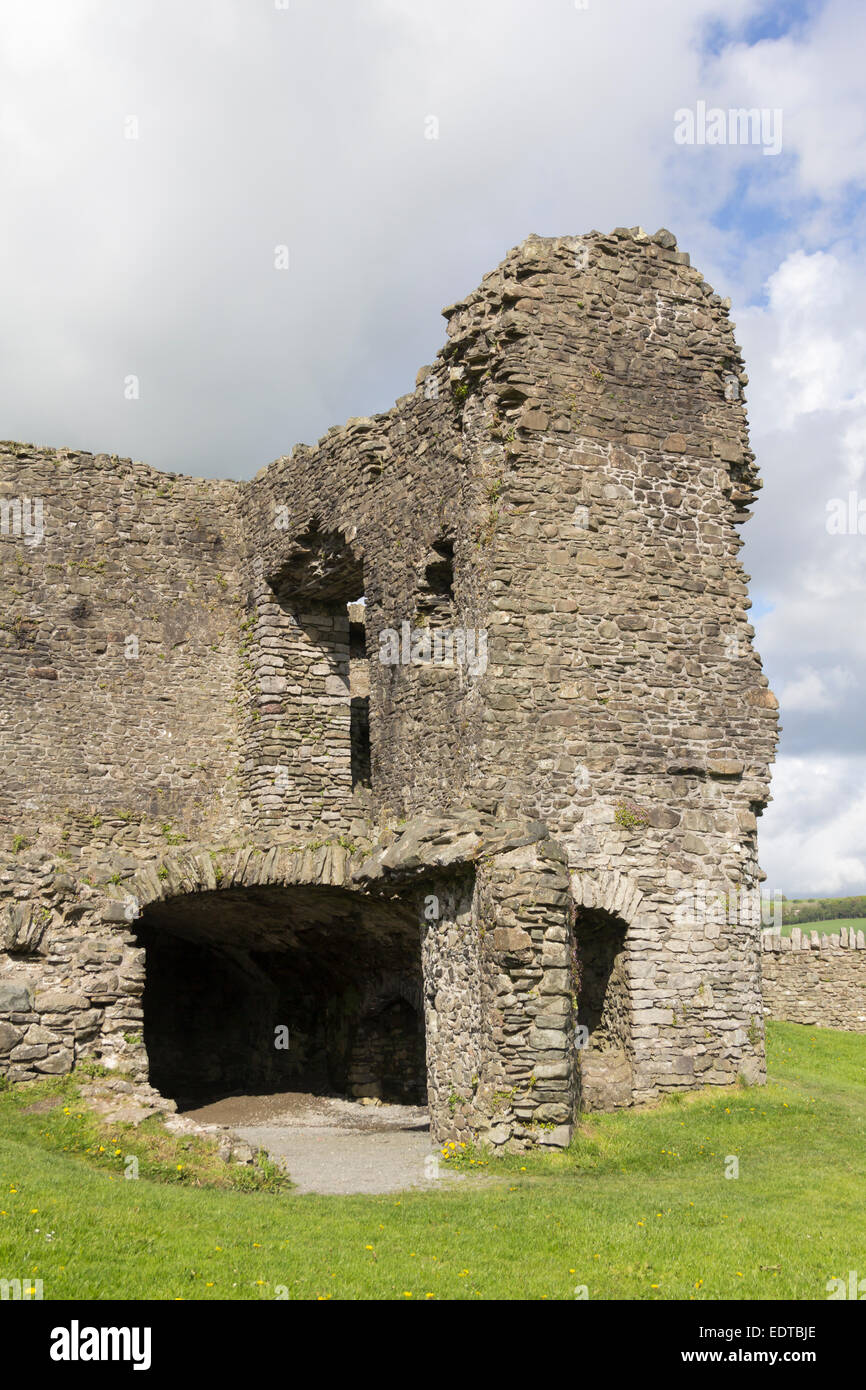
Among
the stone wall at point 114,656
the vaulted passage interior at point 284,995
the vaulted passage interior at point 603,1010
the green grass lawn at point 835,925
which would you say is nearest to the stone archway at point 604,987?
the vaulted passage interior at point 603,1010

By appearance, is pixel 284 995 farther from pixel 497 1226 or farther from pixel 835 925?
pixel 835 925

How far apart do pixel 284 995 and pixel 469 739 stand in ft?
32.3

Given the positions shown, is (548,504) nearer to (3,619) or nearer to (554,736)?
(554,736)

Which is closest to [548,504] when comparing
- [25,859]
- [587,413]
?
[587,413]

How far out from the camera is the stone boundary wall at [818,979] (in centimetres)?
2828

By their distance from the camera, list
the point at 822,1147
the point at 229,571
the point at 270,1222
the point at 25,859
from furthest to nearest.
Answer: the point at 229,571 < the point at 25,859 < the point at 822,1147 < the point at 270,1222

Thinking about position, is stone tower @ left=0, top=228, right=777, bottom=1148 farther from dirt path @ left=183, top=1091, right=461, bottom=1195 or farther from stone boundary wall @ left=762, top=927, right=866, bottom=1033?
stone boundary wall @ left=762, top=927, right=866, bottom=1033

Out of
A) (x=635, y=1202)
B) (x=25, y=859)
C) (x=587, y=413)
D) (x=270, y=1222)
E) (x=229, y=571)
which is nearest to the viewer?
(x=270, y=1222)

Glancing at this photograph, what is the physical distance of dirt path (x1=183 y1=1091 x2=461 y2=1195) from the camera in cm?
1338

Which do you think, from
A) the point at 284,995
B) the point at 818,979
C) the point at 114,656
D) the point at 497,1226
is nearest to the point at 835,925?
the point at 818,979

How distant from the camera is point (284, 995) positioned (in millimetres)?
24578

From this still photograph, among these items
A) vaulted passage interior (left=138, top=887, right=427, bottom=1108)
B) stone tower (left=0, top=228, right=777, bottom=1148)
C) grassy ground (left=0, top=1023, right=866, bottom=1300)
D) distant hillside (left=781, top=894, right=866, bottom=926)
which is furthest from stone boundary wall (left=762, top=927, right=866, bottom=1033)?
distant hillside (left=781, top=894, right=866, bottom=926)

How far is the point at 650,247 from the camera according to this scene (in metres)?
18.5
